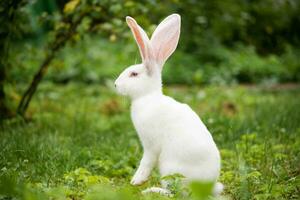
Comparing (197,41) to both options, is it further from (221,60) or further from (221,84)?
(221,84)

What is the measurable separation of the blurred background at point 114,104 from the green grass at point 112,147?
0.04ft

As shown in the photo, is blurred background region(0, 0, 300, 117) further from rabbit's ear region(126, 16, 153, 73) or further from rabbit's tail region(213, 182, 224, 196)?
rabbit's tail region(213, 182, 224, 196)

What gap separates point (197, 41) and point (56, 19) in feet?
17.3

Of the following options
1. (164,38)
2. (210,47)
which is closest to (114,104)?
(164,38)

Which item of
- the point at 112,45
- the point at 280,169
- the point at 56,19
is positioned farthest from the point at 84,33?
the point at 112,45

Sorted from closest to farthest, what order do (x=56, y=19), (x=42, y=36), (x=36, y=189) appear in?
(x=36, y=189) → (x=56, y=19) → (x=42, y=36)

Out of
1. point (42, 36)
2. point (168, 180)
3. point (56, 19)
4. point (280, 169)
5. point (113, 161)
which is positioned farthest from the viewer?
point (42, 36)

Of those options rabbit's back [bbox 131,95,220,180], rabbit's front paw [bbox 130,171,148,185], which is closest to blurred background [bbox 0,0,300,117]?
rabbit's back [bbox 131,95,220,180]

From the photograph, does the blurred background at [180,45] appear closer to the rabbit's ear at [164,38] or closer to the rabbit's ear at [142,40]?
Answer: the rabbit's ear at [164,38]

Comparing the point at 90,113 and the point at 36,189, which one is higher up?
the point at 36,189

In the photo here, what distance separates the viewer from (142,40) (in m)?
3.53

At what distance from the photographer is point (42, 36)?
10062 millimetres

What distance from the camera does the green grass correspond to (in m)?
3.35

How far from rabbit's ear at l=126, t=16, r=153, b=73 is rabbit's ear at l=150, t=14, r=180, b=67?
65mm
